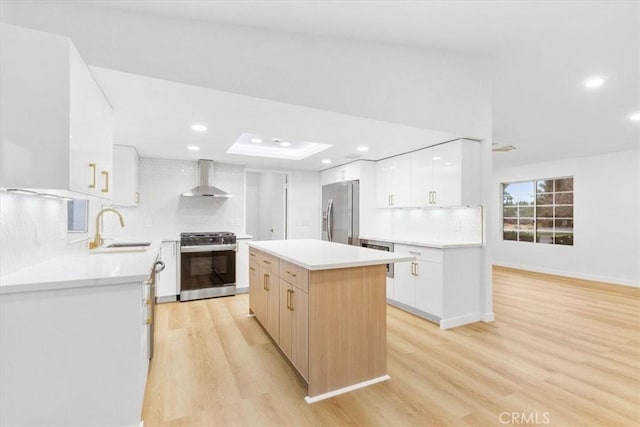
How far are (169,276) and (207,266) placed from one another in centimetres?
51

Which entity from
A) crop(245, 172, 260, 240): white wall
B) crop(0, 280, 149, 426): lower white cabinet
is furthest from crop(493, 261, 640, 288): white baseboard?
crop(0, 280, 149, 426): lower white cabinet

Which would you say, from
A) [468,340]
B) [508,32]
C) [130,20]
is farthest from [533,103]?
[130,20]

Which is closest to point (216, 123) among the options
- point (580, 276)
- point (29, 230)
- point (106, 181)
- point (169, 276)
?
point (106, 181)

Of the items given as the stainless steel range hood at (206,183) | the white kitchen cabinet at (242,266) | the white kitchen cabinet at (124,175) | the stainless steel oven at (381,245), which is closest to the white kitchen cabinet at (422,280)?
the stainless steel oven at (381,245)

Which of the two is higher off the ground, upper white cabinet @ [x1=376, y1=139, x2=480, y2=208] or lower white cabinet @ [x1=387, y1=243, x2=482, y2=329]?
upper white cabinet @ [x1=376, y1=139, x2=480, y2=208]

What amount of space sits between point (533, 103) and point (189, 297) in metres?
5.17

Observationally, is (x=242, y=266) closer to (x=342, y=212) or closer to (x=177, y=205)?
(x=177, y=205)

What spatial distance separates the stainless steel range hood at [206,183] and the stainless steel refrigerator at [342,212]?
1.87 m

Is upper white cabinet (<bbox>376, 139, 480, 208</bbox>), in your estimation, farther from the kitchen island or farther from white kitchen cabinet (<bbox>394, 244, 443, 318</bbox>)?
the kitchen island

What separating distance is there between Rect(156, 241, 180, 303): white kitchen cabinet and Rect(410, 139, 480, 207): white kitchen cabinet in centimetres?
346

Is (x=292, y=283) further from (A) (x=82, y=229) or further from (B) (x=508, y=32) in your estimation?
(B) (x=508, y=32)

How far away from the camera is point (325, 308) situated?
6.58 feet

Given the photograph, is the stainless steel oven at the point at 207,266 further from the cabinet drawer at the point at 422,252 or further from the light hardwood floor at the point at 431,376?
the cabinet drawer at the point at 422,252

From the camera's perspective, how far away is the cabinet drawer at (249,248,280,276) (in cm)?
264
